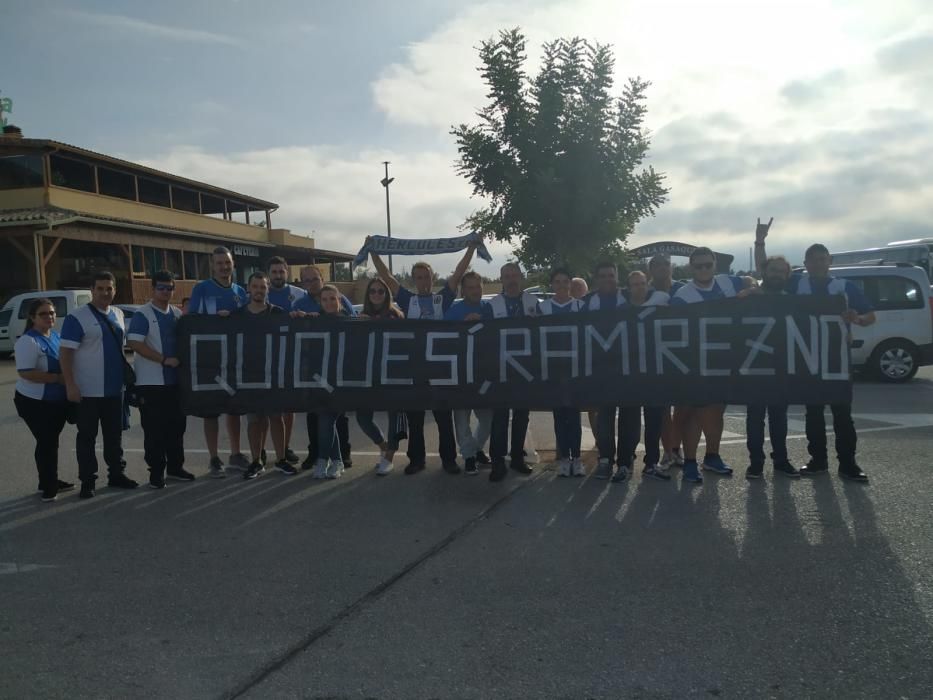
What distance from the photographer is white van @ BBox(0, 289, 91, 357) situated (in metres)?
18.4

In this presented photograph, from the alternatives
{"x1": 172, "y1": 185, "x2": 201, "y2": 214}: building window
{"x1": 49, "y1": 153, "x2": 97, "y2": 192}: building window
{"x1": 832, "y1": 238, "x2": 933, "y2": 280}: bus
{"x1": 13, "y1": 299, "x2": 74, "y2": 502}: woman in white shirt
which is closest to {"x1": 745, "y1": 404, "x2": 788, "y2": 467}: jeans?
{"x1": 13, "y1": 299, "x2": 74, "y2": 502}: woman in white shirt

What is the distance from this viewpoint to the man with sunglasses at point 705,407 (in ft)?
20.5

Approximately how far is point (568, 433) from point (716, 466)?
1.34m

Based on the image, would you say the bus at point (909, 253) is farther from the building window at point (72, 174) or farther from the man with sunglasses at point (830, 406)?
the building window at point (72, 174)

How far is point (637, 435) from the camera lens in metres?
6.32

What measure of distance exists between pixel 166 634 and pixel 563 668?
1946 mm

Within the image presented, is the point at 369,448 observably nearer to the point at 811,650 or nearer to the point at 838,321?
the point at 838,321

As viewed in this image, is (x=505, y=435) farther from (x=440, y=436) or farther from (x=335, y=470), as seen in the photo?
(x=335, y=470)

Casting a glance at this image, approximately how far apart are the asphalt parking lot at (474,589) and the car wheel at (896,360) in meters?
6.30

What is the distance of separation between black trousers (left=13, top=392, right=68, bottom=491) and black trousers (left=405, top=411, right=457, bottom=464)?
3.04 meters

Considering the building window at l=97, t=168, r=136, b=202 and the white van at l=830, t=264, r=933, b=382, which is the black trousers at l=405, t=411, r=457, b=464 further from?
the building window at l=97, t=168, r=136, b=202

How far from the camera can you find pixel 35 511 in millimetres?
5703

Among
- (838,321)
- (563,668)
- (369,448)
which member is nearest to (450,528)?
(563,668)

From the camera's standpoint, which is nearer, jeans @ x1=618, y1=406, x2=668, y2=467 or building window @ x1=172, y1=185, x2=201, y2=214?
jeans @ x1=618, y1=406, x2=668, y2=467
